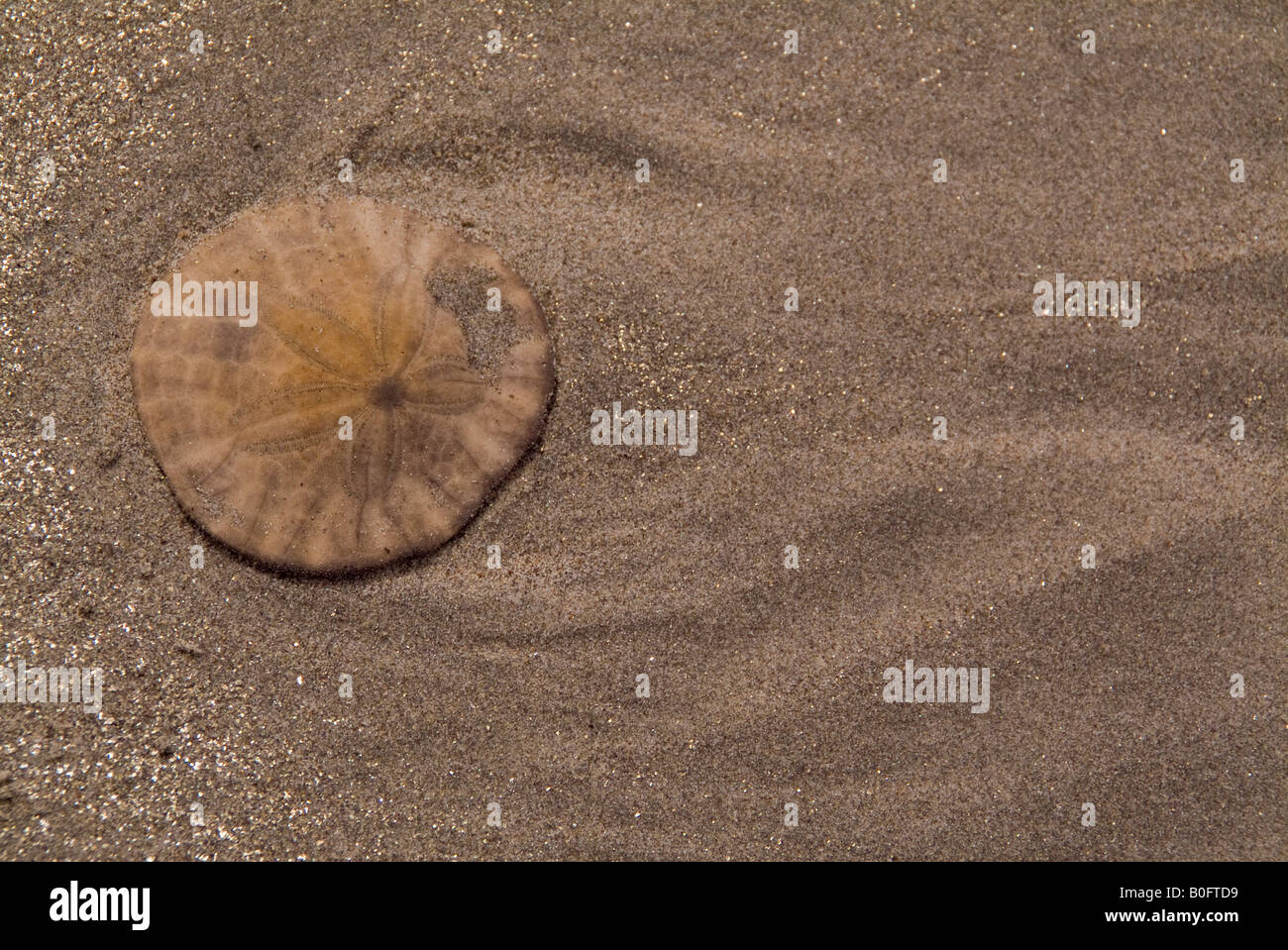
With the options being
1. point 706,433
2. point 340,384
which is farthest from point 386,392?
point 706,433

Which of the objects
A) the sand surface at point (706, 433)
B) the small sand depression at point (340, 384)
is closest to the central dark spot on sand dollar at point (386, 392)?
the small sand depression at point (340, 384)

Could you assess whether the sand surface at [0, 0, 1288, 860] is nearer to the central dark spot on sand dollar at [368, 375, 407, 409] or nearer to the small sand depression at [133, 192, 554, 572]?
the small sand depression at [133, 192, 554, 572]

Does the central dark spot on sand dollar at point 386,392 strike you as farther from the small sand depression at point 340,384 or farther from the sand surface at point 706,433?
the sand surface at point 706,433

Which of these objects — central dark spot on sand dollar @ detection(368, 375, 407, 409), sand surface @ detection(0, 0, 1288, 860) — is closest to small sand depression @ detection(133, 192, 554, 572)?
central dark spot on sand dollar @ detection(368, 375, 407, 409)
